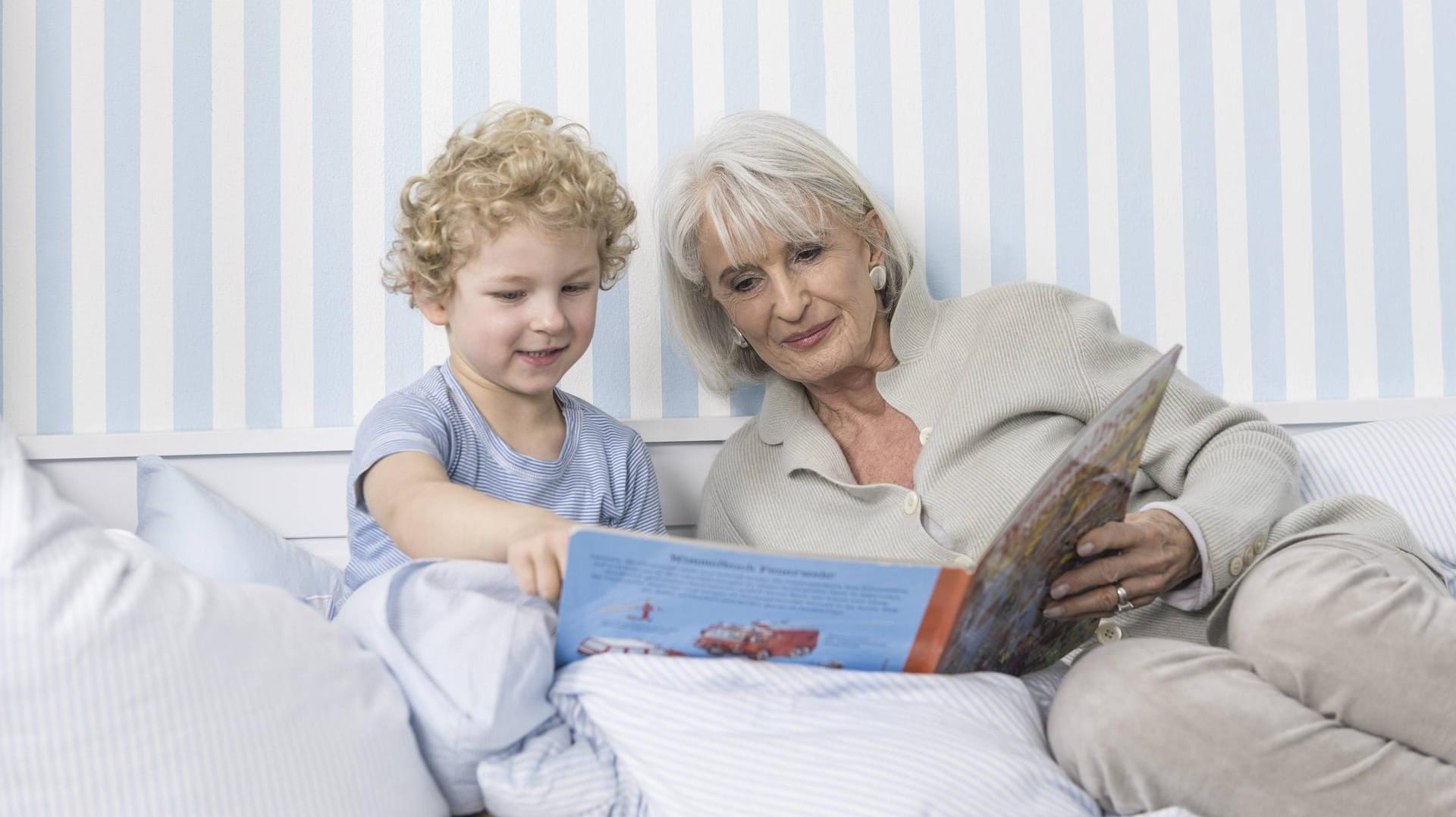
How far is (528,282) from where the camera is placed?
1.20 metres

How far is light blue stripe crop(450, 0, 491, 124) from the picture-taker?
1.51 meters

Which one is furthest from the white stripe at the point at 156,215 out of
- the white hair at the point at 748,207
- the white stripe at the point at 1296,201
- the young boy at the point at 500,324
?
the white stripe at the point at 1296,201

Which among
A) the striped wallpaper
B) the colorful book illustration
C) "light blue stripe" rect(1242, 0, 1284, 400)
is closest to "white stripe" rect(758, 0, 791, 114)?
the striped wallpaper

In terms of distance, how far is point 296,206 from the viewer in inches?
58.6

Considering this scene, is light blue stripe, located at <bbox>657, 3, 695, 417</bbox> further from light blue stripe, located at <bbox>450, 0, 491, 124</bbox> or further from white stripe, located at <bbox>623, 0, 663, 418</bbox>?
light blue stripe, located at <bbox>450, 0, 491, 124</bbox>

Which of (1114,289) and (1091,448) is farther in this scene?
(1114,289)

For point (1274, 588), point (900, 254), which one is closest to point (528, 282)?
point (900, 254)

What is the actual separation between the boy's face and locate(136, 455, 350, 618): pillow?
1.15ft

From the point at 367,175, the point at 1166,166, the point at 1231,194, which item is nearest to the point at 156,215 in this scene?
the point at 367,175

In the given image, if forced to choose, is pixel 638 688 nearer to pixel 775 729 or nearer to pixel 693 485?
pixel 775 729

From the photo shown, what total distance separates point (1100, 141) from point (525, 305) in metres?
1.00

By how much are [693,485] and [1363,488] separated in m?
0.94

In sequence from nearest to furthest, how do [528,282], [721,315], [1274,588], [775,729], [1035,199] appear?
[775,729]
[1274,588]
[528,282]
[721,315]
[1035,199]

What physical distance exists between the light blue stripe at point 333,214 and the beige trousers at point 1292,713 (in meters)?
1.10
